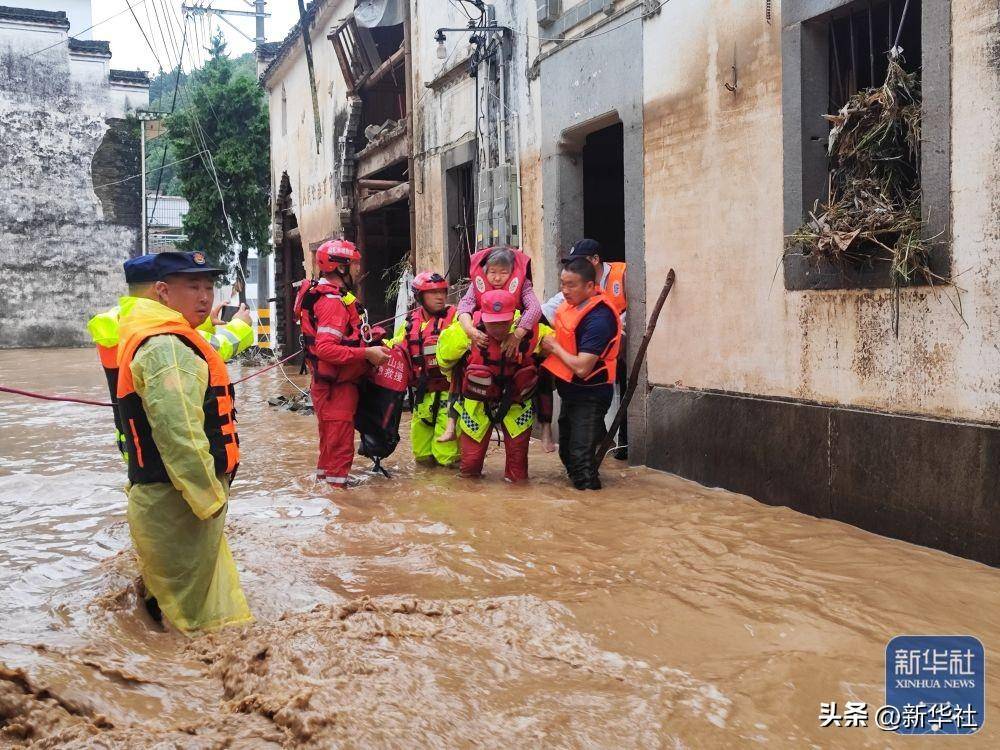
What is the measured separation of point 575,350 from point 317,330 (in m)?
1.87

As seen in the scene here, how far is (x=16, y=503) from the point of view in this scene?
21.5 ft

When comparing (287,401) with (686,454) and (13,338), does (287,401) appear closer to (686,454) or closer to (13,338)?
(686,454)

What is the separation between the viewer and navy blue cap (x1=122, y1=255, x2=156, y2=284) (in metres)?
3.93

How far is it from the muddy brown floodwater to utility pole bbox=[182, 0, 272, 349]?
16446mm

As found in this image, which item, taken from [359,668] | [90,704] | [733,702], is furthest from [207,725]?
[733,702]

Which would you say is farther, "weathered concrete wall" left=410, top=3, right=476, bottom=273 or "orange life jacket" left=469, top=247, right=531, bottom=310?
"weathered concrete wall" left=410, top=3, right=476, bottom=273

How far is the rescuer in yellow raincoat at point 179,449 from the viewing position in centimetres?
354

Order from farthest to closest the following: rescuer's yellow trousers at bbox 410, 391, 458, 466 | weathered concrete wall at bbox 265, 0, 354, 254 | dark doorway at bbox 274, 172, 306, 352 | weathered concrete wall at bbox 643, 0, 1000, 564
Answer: dark doorway at bbox 274, 172, 306, 352, weathered concrete wall at bbox 265, 0, 354, 254, rescuer's yellow trousers at bbox 410, 391, 458, 466, weathered concrete wall at bbox 643, 0, 1000, 564

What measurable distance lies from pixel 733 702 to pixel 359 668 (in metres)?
1.28

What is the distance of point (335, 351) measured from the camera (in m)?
6.49

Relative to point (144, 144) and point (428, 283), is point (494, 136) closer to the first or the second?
point (428, 283)

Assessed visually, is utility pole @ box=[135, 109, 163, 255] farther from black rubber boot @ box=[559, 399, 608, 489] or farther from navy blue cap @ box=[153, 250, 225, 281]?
navy blue cap @ box=[153, 250, 225, 281]

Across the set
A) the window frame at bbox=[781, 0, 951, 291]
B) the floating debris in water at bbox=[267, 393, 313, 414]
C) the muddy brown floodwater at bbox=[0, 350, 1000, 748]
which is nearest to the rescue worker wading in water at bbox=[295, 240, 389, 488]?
the muddy brown floodwater at bbox=[0, 350, 1000, 748]

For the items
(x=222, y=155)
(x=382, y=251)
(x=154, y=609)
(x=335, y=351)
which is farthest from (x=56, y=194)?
(x=154, y=609)
